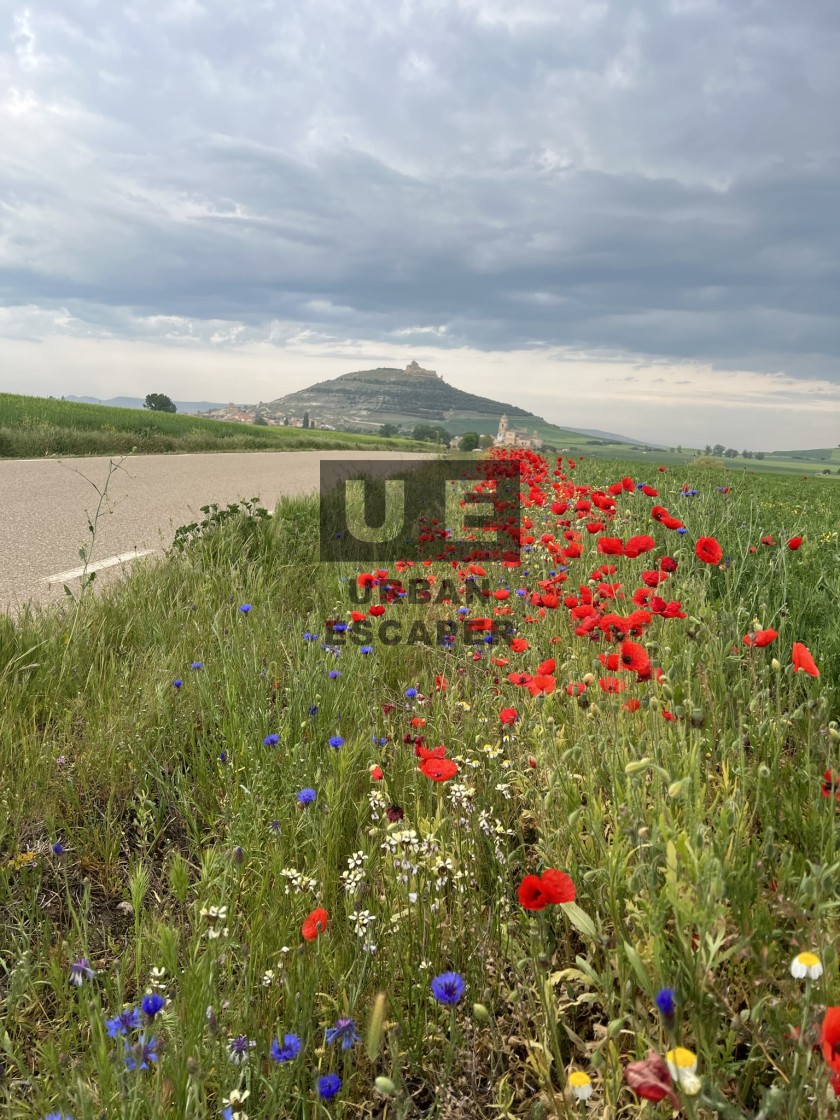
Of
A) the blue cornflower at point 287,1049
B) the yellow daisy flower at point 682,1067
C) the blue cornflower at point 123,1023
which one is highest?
the yellow daisy flower at point 682,1067

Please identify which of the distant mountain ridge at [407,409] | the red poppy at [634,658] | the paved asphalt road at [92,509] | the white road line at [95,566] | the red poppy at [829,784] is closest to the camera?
the red poppy at [829,784]

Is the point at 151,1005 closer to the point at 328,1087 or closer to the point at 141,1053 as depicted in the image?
the point at 141,1053

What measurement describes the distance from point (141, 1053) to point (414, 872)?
2.60 ft

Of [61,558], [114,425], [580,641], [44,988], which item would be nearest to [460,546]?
[580,641]

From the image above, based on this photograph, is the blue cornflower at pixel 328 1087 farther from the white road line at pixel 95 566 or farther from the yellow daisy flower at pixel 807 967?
the white road line at pixel 95 566

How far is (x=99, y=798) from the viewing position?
2436mm

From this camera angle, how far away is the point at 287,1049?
125 centimetres

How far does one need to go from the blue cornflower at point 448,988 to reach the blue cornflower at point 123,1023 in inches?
20.7

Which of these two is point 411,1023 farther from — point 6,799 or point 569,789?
point 6,799

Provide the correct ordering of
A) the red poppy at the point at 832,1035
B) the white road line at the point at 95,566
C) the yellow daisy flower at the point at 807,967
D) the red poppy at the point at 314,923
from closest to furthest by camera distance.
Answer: the red poppy at the point at 832,1035, the yellow daisy flower at the point at 807,967, the red poppy at the point at 314,923, the white road line at the point at 95,566

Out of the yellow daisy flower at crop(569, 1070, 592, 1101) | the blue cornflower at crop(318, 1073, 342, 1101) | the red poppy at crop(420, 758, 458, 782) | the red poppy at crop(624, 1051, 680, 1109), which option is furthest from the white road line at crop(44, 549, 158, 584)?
the red poppy at crop(624, 1051, 680, 1109)

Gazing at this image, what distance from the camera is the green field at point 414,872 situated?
1279 millimetres

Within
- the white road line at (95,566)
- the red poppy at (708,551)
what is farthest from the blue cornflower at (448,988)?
the white road line at (95,566)

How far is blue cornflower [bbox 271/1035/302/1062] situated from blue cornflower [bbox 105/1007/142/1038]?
243 millimetres
